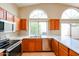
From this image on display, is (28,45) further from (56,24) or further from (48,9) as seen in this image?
(48,9)

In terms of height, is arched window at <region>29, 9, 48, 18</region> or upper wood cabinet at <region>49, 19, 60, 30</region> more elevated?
arched window at <region>29, 9, 48, 18</region>

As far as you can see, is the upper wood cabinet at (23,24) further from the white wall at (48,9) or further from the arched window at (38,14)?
the arched window at (38,14)

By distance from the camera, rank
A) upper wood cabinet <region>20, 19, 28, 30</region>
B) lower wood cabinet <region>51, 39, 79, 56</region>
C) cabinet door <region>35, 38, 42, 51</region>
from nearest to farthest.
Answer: lower wood cabinet <region>51, 39, 79, 56</region> → cabinet door <region>35, 38, 42, 51</region> → upper wood cabinet <region>20, 19, 28, 30</region>

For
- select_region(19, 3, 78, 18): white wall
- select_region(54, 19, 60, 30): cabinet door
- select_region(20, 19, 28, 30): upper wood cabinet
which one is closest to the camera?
select_region(20, 19, 28, 30): upper wood cabinet

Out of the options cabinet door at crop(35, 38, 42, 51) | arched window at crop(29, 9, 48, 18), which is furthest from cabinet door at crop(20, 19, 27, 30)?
cabinet door at crop(35, 38, 42, 51)

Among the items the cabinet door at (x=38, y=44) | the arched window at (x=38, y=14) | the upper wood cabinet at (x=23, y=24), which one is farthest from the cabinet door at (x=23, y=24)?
the cabinet door at (x=38, y=44)

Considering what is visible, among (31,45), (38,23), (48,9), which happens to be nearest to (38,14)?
(38,23)

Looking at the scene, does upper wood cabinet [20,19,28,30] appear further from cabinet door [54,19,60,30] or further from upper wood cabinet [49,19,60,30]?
cabinet door [54,19,60,30]

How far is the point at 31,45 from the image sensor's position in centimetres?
702

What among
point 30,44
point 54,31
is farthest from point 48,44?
point 54,31

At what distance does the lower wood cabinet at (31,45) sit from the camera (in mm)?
6969

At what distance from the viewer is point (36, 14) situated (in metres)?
8.98

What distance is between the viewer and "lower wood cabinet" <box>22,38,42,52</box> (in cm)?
697

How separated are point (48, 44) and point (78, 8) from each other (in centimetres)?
330
